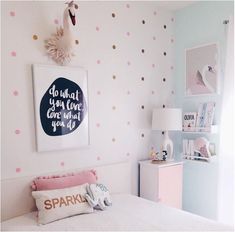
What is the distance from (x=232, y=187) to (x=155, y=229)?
116 cm

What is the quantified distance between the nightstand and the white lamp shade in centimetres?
38

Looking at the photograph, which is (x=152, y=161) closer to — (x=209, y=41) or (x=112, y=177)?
(x=112, y=177)

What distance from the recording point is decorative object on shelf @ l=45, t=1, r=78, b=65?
214 centimetres

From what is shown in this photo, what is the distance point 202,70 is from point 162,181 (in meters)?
1.24

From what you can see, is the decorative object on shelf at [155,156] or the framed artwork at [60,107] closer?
the framed artwork at [60,107]

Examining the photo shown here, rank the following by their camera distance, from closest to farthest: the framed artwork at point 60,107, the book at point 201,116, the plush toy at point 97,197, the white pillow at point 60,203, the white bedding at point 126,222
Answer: the white bedding at point 126,222, the white pillow at point 60,203, the plush toy at point 97,197, the framed artwork at point 60,107, the book at point 201,116

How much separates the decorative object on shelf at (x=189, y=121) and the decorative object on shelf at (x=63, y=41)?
57.6 inches

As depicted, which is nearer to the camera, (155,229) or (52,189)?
(155,229)

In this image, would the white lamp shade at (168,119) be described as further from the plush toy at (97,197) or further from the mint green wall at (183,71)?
the plush toy at (97,197)

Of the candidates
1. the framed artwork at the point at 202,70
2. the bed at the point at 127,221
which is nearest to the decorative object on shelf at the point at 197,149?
the framed artwork at the point at 202,70

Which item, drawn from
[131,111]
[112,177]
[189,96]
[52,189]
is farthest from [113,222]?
[189,96]

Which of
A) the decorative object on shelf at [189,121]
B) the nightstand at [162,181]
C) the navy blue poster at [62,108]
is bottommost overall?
the nightstand at [162,181]

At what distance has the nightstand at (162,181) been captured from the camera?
8.53 feet

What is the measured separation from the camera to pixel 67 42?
215cm
